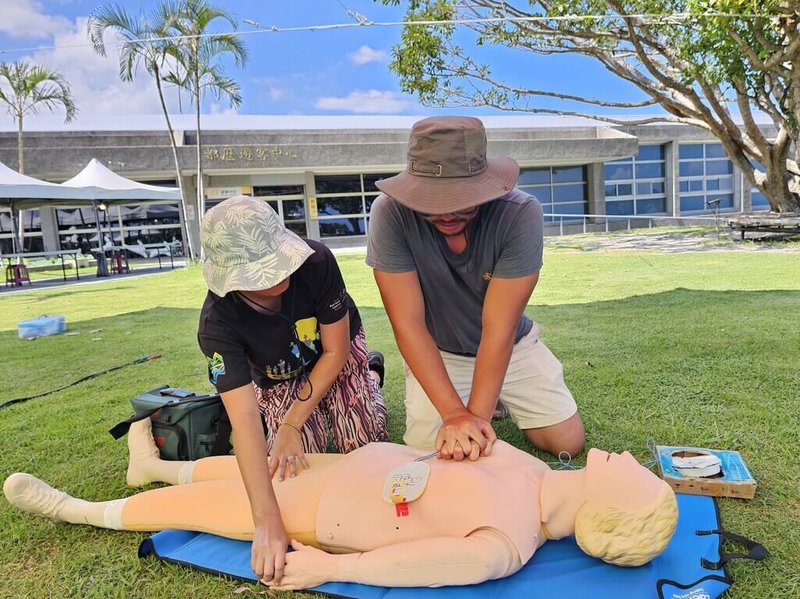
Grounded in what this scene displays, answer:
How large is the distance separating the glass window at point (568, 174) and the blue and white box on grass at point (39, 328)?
1613cm

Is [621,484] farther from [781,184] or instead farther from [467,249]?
[781,184]

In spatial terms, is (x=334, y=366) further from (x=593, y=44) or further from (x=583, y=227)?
(x=583, y=227)

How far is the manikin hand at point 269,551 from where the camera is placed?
4.49 feet

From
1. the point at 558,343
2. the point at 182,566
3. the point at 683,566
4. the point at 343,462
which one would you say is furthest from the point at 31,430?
the point at 558,343

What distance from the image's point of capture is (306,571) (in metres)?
1.37

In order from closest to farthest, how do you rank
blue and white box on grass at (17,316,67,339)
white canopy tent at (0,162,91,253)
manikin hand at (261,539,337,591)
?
manikin hand at (261,539,337,591), blue and white box on grass at (17,316,67,339), white canopy tent at (0,162,91,253)

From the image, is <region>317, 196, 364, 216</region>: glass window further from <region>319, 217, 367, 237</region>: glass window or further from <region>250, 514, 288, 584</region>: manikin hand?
<region>250, 514, 288, 584</region>: manikin hand

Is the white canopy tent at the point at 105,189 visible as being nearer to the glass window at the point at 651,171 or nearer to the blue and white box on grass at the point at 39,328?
the blue and white box on grass at the point at 39,328

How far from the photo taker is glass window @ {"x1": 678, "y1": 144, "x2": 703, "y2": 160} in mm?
19531

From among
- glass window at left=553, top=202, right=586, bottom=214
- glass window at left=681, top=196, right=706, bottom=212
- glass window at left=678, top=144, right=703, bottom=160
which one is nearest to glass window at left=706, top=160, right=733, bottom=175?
glass window at left=678, top=144, right=703, bottom=160

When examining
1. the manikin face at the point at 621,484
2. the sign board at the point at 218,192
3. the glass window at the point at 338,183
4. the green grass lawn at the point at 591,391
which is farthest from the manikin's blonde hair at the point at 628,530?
the glass window at the point at 338,183

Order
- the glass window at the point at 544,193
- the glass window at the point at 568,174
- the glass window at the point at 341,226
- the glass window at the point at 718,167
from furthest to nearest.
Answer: the glass window at the point at 718,167 < the glass window at the point at 568,174 < the glass window at the point at 544,193 < the glass window at the point at 341,226

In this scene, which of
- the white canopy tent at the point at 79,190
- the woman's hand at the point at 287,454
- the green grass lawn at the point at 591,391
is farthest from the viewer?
the white canopy tent at the point at 79,190

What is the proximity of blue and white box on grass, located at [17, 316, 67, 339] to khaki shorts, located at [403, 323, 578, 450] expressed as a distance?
15.1 feet
